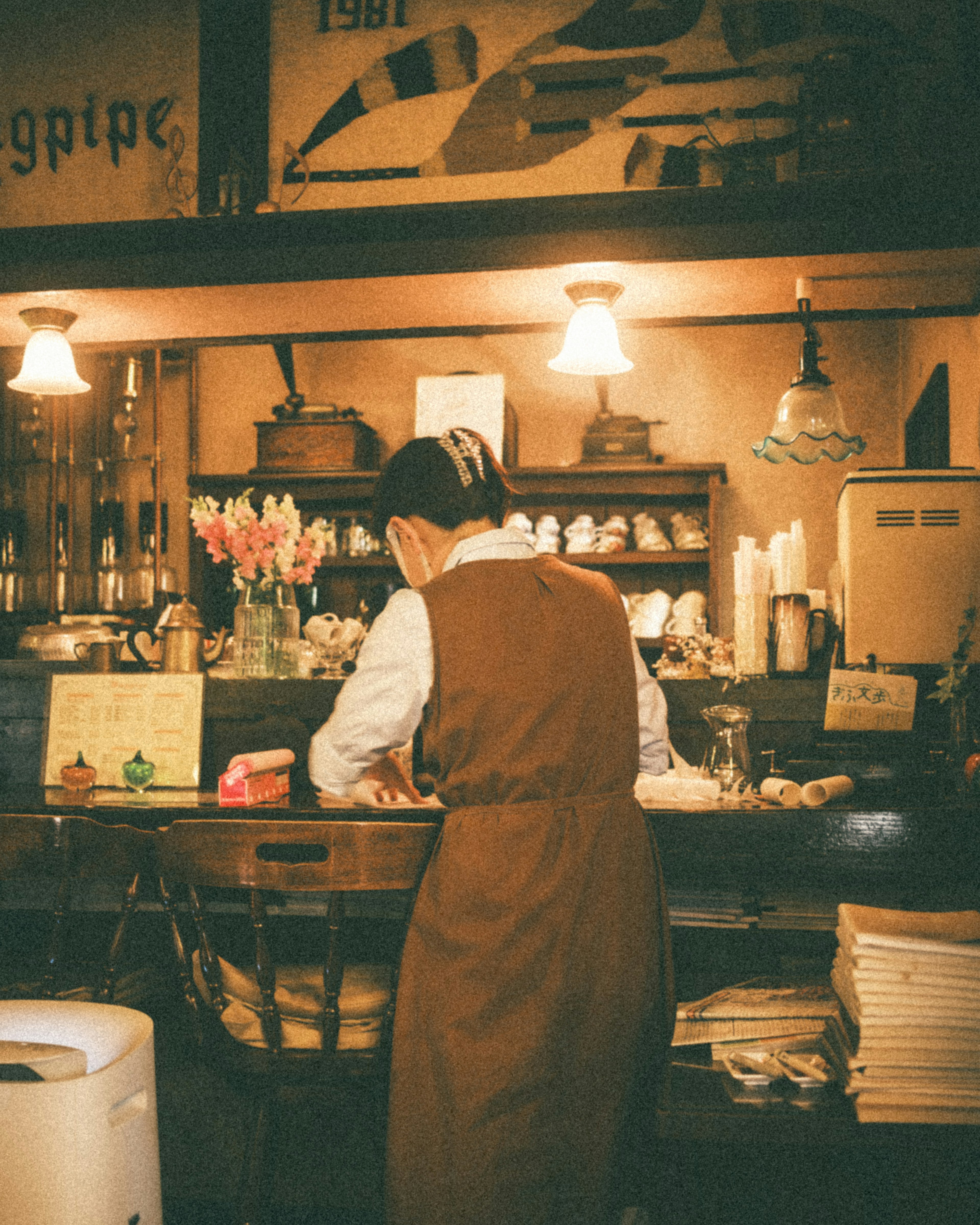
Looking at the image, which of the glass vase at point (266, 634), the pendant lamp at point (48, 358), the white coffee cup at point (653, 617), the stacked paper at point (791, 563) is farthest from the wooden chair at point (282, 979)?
the white coffee cup at point (653, 617)

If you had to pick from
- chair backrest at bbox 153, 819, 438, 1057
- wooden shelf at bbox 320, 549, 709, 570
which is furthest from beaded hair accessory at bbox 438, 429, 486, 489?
wooden shelf at bbox 320, 549, 709, 570

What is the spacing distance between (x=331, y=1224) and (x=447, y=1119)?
0.88 meters

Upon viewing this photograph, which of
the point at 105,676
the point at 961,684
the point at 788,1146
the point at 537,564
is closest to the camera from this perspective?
the point at 537,564

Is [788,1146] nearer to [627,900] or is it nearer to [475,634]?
[627,900]

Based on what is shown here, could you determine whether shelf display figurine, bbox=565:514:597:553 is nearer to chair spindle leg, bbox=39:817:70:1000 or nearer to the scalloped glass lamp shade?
the scalloped glass lamp shade

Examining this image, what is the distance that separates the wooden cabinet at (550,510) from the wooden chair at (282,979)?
9.63ft

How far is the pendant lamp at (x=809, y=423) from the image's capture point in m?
2.81

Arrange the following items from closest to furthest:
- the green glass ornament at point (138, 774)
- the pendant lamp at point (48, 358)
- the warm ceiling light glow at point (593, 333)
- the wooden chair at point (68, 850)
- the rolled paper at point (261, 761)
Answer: the wooden chair at point (68, 850) < the rolled paper at point (261, 761) < the green glass ornament at point (138, 774) < the warm ceiling light glow at point (593, 333) < the pendant lamp at point (48, 358)

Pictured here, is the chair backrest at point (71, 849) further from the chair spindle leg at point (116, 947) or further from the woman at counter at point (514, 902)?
the woman at counter at point (514, 902)

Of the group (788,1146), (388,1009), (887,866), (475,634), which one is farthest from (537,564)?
(788,1146)

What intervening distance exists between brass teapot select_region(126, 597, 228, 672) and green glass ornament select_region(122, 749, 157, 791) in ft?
1.16

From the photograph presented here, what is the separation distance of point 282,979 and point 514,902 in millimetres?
592

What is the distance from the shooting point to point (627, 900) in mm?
1594

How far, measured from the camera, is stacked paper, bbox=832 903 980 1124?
1.70m
